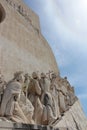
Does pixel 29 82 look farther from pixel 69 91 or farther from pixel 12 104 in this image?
pixel 69 91

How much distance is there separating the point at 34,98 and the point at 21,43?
2.17 m

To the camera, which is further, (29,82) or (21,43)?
(21,43)

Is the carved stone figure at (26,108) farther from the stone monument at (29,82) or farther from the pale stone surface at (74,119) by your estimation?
the pale stone surface at (74,119)

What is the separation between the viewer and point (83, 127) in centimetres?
885

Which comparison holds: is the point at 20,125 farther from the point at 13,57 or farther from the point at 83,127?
the point at 83,127

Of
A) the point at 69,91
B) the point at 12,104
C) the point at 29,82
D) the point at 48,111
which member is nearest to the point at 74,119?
the point at 48,111

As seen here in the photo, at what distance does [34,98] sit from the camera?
721 cm

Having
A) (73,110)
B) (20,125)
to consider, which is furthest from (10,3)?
(20,125)

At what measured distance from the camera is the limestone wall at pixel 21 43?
25.3 feet

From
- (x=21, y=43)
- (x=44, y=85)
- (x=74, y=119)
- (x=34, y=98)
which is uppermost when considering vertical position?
(x=21, y=43)

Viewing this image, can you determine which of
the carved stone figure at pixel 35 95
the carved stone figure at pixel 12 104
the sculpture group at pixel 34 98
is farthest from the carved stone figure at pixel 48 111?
the carved stone figure at pixel 12 104

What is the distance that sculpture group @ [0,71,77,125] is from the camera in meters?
5.62

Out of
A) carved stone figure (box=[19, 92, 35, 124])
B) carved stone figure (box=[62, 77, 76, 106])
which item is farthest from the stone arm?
carved stone figure (box=[62, 77, 76, 106])

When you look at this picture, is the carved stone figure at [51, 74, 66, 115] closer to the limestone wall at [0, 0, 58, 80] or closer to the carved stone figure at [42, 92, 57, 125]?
the limestone wall at [0, 0, 58, 80]
